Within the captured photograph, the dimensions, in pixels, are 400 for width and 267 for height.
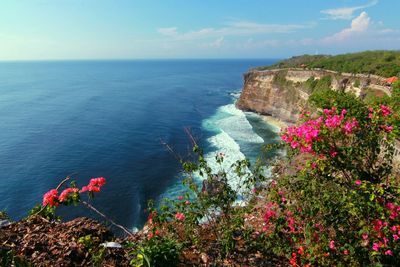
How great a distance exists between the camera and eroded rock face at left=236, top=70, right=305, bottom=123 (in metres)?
64.7

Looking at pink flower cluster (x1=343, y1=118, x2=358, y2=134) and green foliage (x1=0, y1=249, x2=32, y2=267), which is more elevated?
pink flower cluster (x1=343, y1=118, x2=358, y2=134)

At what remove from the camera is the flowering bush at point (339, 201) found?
7191 mm

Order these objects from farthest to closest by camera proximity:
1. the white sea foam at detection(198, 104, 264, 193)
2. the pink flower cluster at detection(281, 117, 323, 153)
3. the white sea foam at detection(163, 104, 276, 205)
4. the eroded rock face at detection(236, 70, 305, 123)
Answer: the eroded rock face at detection(236, 70, 305, 123)
the white sea foam at detection(198, 104, 264, 193)
the white sea foam at detection(163, 104, 276, 205)
the pink flower cluster at detection(281, 117, 323, 153)

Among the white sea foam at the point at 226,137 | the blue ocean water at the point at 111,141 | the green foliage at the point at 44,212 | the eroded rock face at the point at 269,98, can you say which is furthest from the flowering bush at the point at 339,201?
the eroded rock face at the point at 269,98

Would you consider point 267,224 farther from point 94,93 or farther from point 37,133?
point 94,93

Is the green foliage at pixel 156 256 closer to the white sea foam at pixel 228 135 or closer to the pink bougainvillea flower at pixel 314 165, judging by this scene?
the pink bougainvillea flower at pixel 314 165

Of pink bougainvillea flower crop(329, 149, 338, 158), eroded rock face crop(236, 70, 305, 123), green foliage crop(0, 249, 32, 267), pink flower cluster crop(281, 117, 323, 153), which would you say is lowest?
eroded rock face crop(236, 70, 305, 123)

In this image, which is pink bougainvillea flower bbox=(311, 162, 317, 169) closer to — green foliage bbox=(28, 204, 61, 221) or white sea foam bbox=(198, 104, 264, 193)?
green foliage bbox=(28, 204, 61, 221)

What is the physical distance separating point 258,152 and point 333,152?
3872cm

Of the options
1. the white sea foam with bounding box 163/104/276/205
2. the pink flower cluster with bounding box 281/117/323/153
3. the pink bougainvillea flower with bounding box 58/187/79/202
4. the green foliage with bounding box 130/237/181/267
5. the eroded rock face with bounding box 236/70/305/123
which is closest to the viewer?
the green foliage with bounding box 130/237/181/267

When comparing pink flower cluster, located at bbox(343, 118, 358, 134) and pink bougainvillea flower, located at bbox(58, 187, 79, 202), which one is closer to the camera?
pink flower cluster, located at bbox(343, 118, 358, 134)

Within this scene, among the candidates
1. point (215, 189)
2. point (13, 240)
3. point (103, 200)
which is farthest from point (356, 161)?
point (103, 200)

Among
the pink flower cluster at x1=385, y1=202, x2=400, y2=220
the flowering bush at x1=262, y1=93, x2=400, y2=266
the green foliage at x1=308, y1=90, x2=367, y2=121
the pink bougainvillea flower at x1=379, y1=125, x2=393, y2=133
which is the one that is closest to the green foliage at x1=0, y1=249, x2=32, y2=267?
the flowering bush at x1=262, y1=93, x2=400, y2=266

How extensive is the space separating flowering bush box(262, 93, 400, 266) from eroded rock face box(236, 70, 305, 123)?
54.7 metres
